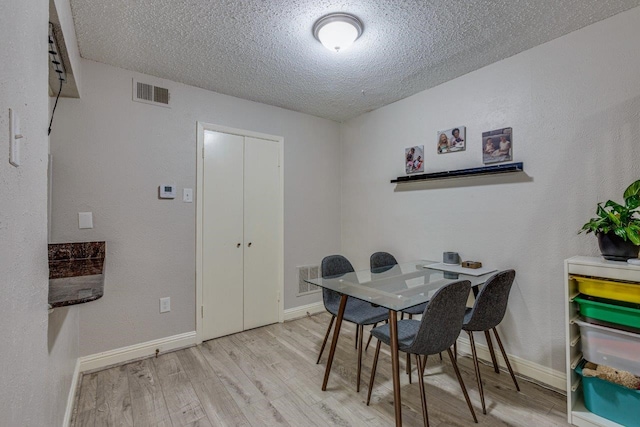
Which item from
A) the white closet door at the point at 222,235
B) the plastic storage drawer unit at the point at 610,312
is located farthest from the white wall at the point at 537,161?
the white closet door at the point at 222,235

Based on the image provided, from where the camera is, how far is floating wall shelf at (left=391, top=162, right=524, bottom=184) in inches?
90.7

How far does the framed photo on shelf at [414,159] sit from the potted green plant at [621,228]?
1.52m

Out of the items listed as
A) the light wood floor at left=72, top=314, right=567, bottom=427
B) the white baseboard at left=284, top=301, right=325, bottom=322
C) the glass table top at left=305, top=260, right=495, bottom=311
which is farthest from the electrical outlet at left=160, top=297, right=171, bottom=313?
the glass table top at left=305, top=260, right=495, bottom=311

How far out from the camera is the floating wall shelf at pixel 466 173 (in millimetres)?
2304

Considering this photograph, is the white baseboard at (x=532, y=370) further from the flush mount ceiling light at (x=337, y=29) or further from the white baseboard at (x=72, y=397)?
the white baseboard at (x=72, y=397)

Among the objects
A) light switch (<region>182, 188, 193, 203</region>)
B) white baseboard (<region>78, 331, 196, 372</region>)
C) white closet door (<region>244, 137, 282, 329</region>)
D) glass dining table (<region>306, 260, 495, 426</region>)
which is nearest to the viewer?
glass dining table (<region>306, 260, 495, 426</region>)

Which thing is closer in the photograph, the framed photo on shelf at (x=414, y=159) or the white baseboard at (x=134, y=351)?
the white baseboard at (x=134, y=351)

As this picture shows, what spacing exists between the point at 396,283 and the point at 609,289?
1.20 m

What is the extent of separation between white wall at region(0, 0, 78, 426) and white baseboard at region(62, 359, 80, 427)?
2.39 ft

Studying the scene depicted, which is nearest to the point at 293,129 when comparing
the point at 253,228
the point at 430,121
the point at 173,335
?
the point at 253,228

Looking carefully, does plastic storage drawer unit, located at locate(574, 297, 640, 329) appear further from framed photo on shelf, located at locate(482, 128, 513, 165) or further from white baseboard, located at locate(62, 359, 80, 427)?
white baseboard, located at locate(62, 359, 80, 427)

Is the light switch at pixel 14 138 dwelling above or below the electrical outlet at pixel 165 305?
above

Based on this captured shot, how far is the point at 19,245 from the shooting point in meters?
0.78

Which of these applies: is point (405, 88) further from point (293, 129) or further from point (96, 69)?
point (96, 69)
